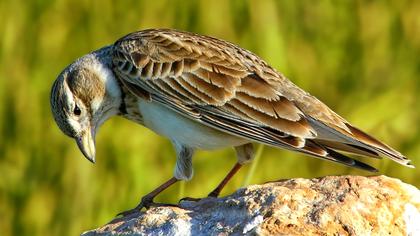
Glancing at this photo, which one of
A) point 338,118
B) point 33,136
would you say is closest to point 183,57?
point 338,118

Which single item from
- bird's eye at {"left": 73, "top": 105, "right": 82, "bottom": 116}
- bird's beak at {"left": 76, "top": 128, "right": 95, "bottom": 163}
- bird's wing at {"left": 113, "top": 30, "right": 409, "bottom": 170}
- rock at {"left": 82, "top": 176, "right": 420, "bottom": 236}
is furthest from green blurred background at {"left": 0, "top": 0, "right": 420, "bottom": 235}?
rock at {"left": 82, "top": 176, "right": 420, "bottom": 236}

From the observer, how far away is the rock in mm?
5375

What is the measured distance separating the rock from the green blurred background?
2.02 m

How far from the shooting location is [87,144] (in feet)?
24.1

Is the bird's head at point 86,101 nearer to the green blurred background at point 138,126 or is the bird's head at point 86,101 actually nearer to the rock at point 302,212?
the green blurred background at point 138,126

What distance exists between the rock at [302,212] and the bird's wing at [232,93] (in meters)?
0.41

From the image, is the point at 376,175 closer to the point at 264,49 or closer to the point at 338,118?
the point at 338,118

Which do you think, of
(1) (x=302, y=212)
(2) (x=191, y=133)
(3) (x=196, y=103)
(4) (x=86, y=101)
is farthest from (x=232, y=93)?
(1) (x=302, y=212)

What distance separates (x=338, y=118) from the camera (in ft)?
21.6

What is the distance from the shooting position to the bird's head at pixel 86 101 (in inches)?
287

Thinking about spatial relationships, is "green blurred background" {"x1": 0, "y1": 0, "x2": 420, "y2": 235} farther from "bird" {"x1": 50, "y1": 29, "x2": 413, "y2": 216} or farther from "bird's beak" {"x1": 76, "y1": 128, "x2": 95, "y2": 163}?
"bird" {"x1": 50, "y1": 29, "x2": 413, "y2": 216}

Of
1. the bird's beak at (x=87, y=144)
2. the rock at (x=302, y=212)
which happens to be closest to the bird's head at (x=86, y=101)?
the bird's beak at (x=87, y=144)

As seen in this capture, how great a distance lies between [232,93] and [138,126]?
179 cm

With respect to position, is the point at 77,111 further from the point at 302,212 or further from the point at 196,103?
the point at 302,212
